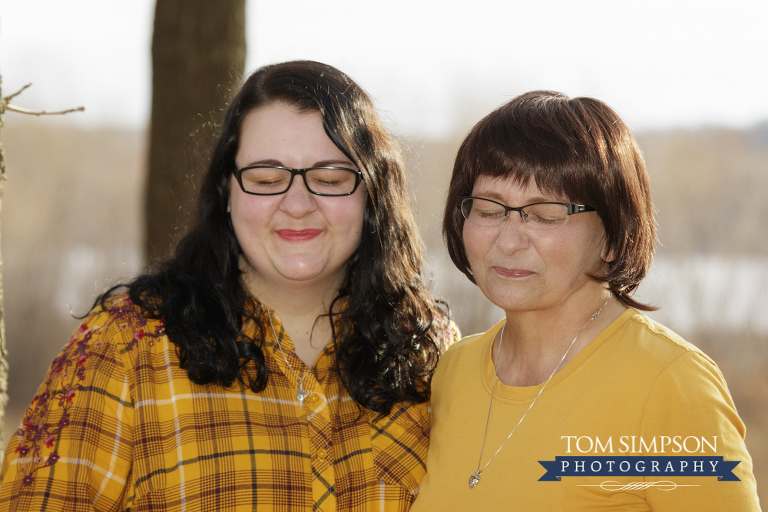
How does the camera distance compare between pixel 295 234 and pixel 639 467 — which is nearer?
pixel 639 467

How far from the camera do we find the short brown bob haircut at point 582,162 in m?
1.67

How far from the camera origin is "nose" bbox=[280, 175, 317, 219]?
188 cm

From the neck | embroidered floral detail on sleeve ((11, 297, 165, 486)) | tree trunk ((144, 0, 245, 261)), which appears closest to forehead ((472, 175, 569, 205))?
the neck

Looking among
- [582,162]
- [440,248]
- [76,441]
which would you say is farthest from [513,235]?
[440,248]

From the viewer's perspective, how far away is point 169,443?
1.73m

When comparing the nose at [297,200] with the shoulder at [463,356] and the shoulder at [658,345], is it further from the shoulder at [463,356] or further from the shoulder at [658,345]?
the shoulder at [658,345]

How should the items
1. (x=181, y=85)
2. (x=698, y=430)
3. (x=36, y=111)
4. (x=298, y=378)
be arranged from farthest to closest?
(x=181, y=85) < (x=36, y=111) < (x=298, y=378) < (x=698, y=430)

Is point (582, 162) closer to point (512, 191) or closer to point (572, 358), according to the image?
point (512, 191)

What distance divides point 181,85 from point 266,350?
1704 millimetres

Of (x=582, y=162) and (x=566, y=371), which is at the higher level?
(x=582, y=162)

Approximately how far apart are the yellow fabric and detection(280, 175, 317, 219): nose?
715 millimetres

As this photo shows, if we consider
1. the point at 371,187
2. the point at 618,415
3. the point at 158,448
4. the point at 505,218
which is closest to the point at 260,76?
the point at 371,187

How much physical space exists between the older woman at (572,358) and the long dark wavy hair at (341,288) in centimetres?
27

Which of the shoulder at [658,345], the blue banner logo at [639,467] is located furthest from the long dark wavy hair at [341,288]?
the shoulder at [658,345]
